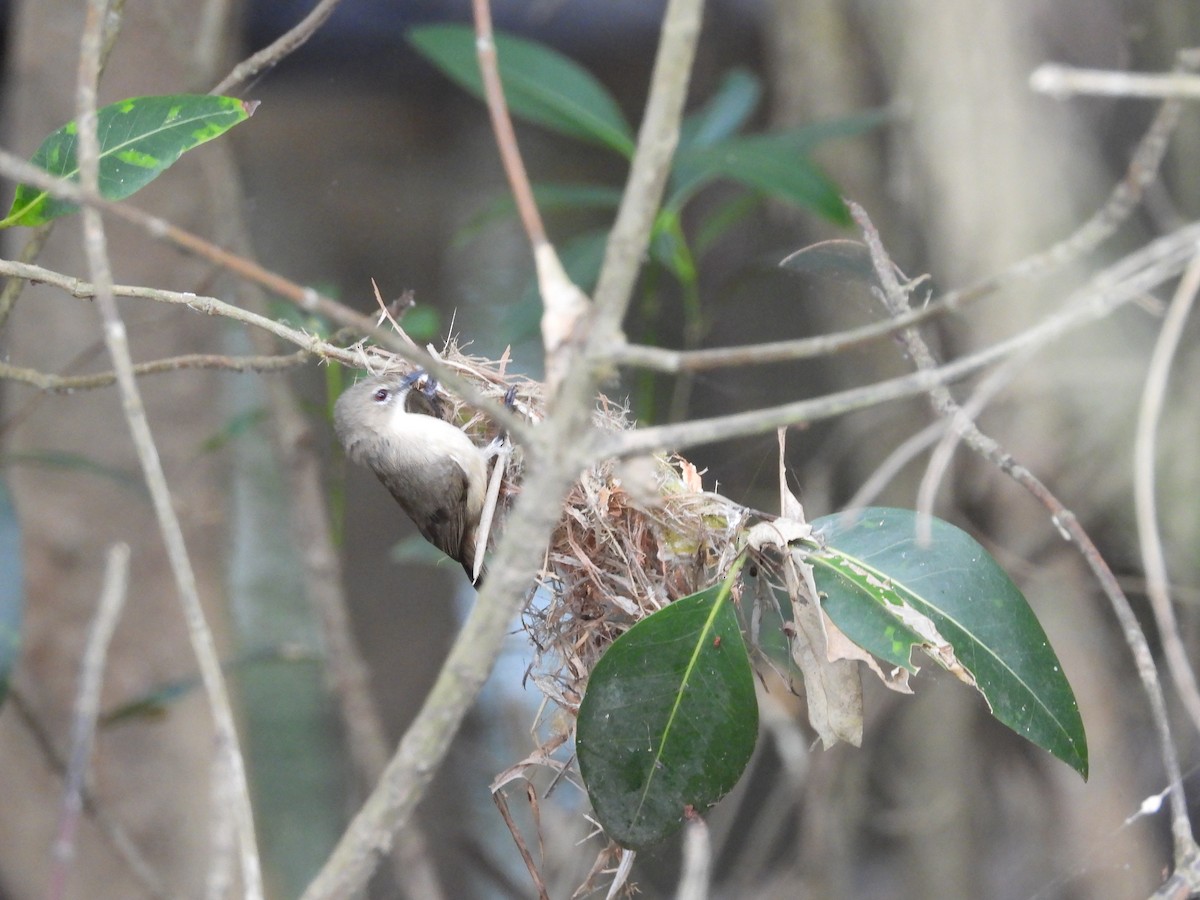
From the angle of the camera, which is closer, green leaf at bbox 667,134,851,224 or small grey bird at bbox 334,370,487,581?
small grey bird at bbox 334,370,487,581

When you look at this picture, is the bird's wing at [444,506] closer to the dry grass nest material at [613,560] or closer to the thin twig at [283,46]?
the dry grass nest material at [613,560]

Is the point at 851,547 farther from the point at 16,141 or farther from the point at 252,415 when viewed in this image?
the point at 16,141

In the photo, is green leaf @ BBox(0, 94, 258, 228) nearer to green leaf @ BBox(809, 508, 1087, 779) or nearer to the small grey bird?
the small grey bird

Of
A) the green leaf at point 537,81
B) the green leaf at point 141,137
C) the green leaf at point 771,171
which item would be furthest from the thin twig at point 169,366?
the green leaf at point 537,81

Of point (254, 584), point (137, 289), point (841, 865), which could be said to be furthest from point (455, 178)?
point (137, 289)

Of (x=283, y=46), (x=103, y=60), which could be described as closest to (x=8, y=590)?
(x=103, y=60)

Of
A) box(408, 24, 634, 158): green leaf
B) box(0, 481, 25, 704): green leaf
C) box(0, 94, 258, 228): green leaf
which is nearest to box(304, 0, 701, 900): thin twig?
box(0, 94, 258, 228): green leaf

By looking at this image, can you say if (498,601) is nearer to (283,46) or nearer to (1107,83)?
(1107,83)
